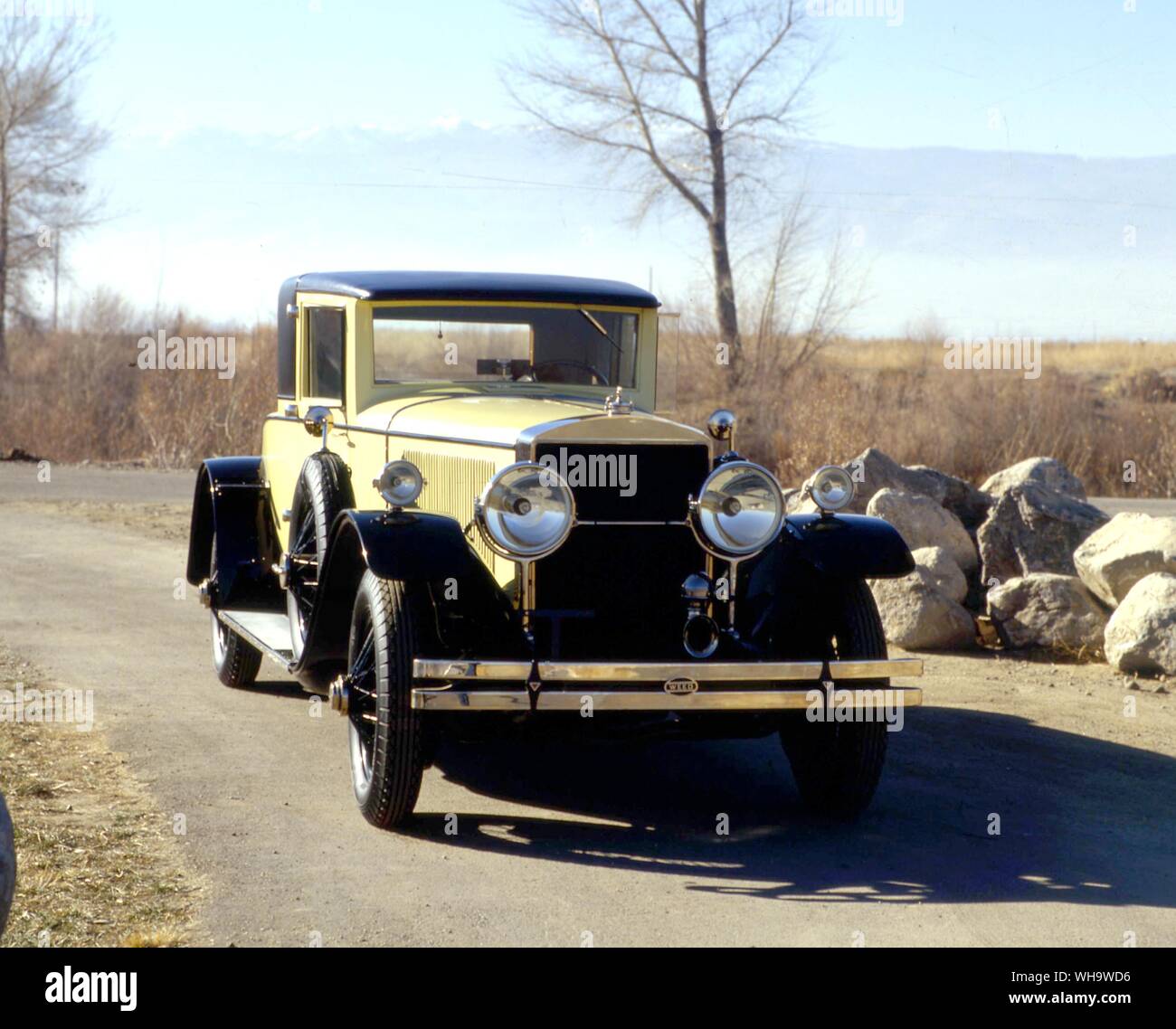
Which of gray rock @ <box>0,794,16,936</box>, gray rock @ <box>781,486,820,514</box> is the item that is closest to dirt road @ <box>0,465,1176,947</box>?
gray rock @ <box>0,794,16,936</box>

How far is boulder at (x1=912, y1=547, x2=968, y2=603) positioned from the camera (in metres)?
9.17

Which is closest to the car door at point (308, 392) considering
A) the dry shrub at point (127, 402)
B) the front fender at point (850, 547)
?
the front fender at point (850, 547)

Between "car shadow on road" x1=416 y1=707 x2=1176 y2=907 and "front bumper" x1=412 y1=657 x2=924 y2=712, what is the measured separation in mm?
512

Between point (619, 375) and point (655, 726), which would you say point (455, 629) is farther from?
point (619, 375)

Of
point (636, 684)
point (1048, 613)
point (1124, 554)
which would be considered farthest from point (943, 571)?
point (636, 684)

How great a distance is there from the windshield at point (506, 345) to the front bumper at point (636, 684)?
2.24 meters

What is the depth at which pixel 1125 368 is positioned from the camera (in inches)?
1619

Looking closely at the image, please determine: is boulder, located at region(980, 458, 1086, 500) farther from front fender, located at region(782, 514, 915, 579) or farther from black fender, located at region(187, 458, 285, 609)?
black fender, located at region(187, 458, 285, 609)

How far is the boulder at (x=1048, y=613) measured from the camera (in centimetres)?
885

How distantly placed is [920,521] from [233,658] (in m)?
4.65

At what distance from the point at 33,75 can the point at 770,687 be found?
31596mm

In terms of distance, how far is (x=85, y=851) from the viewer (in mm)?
4941

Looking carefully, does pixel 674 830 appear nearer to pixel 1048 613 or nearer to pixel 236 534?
pixel 236 534
